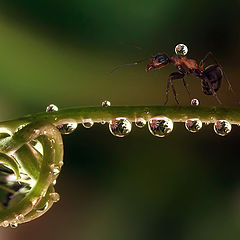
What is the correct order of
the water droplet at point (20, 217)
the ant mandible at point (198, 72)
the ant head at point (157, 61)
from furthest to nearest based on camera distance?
the ant head at point (157, 61) → the ant mandible at point (198, 72) → the water droplet at point (20, 217)

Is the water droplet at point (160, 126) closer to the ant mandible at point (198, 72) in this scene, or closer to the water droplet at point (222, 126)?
the water droplet at point (222, 126)

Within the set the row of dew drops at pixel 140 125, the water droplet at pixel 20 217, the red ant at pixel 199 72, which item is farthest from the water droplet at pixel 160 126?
the red ant at pixel 199 72

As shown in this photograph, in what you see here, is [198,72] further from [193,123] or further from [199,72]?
[193,123]

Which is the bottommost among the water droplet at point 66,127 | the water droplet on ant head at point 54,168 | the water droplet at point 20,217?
the water droplet at point 20,217

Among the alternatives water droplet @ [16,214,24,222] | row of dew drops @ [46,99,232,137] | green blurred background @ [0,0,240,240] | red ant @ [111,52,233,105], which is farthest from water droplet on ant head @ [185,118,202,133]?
green blurred background @ [0,0,240,240]

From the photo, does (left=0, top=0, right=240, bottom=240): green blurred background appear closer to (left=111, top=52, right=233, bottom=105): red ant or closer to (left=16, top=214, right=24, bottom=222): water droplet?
(left=111, top=52, right=233, bottom=105): red ant

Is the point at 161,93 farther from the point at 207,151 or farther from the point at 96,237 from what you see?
the point at 96,237
